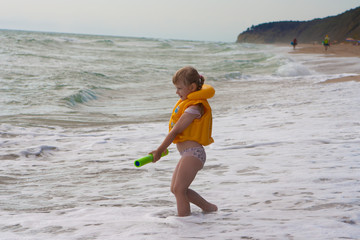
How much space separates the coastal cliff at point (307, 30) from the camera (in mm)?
94562

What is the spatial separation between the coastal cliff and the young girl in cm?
8817

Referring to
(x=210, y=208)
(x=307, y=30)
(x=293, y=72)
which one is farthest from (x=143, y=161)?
(x=307, y=30)

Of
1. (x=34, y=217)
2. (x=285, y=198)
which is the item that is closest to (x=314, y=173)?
(x=285, y=198)

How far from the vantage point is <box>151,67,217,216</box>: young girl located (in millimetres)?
3107

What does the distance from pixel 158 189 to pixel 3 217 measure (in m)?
1.43

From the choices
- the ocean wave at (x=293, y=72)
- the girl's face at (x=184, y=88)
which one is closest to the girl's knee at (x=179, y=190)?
the girl's face at (x=184, y=88)

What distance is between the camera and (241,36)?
567ft

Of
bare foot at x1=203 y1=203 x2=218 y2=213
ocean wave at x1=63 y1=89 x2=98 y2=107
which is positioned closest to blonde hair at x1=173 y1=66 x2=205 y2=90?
bare foot at x1=203 y1=203 x2=218 y2=213

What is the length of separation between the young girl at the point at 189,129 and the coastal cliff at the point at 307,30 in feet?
289

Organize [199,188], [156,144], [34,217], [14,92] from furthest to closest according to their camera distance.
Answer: [14,92] < [156,144] < [199,188] < [34,217]

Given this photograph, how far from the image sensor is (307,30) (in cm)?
14062

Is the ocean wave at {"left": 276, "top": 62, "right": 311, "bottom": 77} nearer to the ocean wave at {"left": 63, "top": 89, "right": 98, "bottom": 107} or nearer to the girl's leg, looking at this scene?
the ocean wave at {"left": 63, "top": 89, "right": 98, "bottom": 107}

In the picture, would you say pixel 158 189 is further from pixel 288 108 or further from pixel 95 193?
pixel 288 108

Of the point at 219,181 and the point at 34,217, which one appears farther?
the point at 219,181
